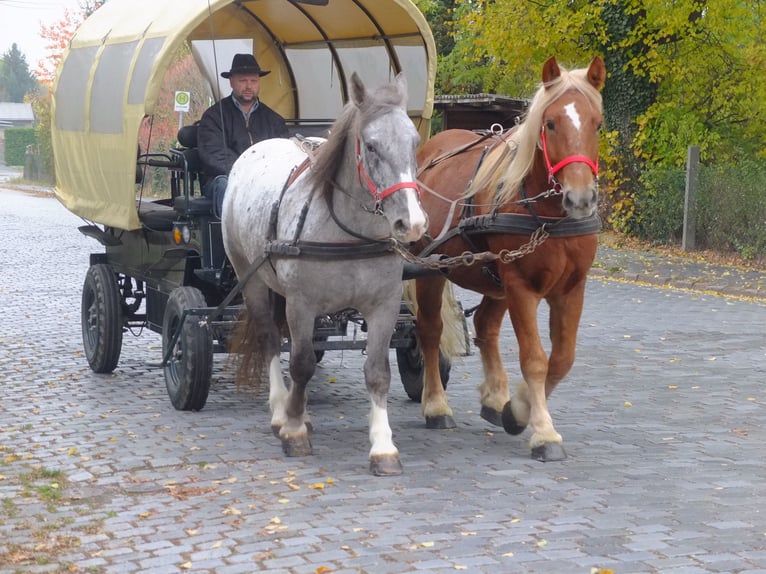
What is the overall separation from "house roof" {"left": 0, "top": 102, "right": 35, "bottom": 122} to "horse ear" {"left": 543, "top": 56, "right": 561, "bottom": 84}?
12928cm

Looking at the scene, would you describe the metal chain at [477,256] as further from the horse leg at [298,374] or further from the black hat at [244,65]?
the black hat at [244,65]

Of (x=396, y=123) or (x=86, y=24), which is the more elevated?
(x=86, y=24)

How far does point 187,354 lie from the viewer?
7.95m

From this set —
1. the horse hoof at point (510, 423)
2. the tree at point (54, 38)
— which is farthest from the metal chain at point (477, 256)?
the tree at point (54, 38)

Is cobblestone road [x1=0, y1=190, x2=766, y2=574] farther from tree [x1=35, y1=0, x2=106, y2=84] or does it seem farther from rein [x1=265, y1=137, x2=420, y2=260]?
tree [x1=35, y1=0, x2=106, y2=84]

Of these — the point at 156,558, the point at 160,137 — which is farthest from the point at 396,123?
the point at 160,137

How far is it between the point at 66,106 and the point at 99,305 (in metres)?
1.78

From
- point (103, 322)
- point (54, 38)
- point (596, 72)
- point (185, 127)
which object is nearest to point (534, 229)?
point (596, 72)

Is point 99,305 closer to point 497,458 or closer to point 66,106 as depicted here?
point 66,106

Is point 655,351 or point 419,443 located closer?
point 419,443

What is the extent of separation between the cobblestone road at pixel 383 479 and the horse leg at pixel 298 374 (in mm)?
121

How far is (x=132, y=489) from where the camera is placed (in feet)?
20.4

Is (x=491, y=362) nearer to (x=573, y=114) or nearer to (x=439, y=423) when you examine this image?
(x=439, y=423)

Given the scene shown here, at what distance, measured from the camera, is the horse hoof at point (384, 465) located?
6434 mm
